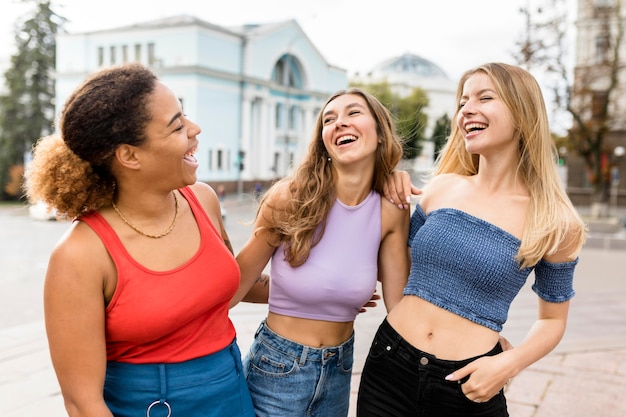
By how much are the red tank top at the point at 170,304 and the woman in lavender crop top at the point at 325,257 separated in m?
0.32

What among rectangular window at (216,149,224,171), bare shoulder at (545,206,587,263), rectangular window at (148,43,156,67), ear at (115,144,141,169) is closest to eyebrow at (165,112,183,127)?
ear at (115,144,141,169)

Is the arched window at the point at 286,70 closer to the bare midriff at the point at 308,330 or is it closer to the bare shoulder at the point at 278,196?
the bare shoulder at the point at 278,196

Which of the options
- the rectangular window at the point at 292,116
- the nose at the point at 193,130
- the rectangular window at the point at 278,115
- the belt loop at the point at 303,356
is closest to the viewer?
the nose at the point at 193,130

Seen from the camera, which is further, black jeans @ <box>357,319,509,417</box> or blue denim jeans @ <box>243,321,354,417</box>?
blue denim jeans @ <box>243,321,354,417</box>

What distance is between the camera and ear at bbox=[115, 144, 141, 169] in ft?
5.87

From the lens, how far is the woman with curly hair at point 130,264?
66.4 inches

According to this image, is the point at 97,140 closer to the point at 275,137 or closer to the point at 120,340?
the point at 120,340

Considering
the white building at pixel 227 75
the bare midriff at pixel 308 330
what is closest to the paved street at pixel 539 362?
the bare midriff at pixel 308 330

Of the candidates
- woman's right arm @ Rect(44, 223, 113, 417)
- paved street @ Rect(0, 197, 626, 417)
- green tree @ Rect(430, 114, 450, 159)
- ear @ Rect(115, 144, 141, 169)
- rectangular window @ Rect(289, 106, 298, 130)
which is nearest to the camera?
woman's right arm @ Rect(44, 223, 113, 417)

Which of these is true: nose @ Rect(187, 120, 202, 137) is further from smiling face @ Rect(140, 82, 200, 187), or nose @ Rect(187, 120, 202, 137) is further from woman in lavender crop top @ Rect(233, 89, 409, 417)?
woman in lavender crop top @ Rect(233, 89, 409, 417)

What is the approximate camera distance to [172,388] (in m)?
1.87

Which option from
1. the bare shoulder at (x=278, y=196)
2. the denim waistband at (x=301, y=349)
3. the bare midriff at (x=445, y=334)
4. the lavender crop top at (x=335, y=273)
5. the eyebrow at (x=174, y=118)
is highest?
the eyebrow at (x=174, y=118)

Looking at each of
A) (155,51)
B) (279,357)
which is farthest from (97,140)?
(155,51)

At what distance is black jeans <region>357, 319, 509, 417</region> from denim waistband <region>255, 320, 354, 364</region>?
132 millimetres
